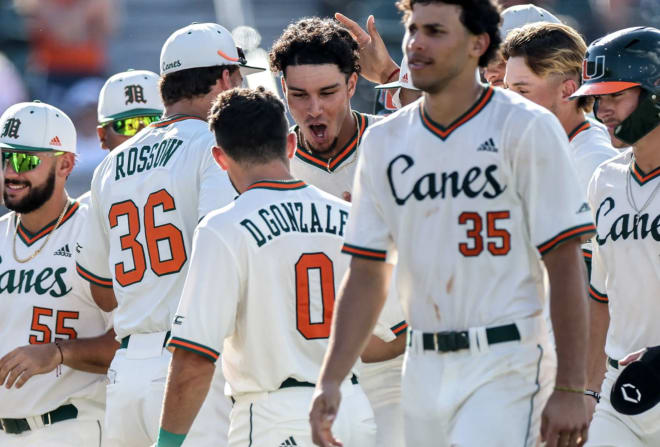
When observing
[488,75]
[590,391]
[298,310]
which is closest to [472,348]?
[298,310]

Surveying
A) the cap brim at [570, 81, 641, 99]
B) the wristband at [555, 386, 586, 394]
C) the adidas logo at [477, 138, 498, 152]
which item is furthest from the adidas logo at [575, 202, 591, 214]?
the cap brim at [570, 81, 641, 99]

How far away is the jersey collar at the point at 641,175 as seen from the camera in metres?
5.43

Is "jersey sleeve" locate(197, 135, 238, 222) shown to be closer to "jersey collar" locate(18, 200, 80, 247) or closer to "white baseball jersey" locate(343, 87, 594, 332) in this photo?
"white baseball jersey" locate(343, 87, 594, 332)

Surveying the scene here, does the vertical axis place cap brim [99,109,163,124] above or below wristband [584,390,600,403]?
above

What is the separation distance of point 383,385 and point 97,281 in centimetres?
172

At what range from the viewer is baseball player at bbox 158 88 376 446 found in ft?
14.8

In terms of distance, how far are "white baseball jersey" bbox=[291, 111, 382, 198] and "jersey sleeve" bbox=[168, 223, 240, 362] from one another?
1607 mm

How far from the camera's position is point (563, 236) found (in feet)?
12.7

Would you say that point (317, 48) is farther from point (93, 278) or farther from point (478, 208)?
point (478, 208)

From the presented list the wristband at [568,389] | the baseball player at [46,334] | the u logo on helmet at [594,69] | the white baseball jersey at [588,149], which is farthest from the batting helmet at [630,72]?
the baseball player at [46,334]

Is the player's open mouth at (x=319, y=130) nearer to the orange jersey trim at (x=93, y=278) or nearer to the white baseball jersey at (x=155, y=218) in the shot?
the white baseball jersey at (x=155, y=218)

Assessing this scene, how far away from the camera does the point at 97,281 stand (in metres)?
6.48

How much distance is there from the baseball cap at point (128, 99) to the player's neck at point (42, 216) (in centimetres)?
146

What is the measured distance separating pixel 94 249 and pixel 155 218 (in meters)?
0.70
